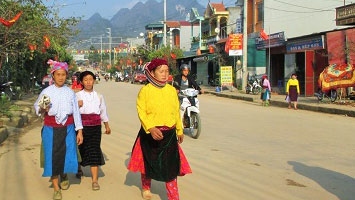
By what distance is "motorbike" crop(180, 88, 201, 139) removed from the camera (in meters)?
10.6

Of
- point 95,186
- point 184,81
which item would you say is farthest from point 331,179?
point 184,81

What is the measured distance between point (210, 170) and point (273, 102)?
52.9 feet

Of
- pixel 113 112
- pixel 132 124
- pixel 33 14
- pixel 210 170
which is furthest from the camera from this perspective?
pixel 113 112

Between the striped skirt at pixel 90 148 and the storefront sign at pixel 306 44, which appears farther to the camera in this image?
the storefront sign at pixel 306 44

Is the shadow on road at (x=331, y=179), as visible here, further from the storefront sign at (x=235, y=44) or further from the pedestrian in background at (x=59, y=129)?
the storefront sign at (x=235, y=44)

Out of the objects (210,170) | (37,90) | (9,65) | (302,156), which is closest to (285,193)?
(210,170)

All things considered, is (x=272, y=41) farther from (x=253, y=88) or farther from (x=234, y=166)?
(x=234, y=166)

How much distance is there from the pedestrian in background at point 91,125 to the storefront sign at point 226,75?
26.4m

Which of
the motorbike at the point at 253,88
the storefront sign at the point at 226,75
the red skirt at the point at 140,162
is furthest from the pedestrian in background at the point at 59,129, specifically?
the storefront sign at the point at 226,75

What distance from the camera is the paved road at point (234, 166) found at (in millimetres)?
Answer: 5734

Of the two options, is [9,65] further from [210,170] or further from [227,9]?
[227,9]

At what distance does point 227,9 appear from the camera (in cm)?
4591

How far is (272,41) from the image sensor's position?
2986cm

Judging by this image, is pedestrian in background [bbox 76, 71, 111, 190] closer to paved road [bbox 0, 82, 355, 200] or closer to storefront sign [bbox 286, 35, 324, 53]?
paved road [bbox 0, 82, 355, 200]
